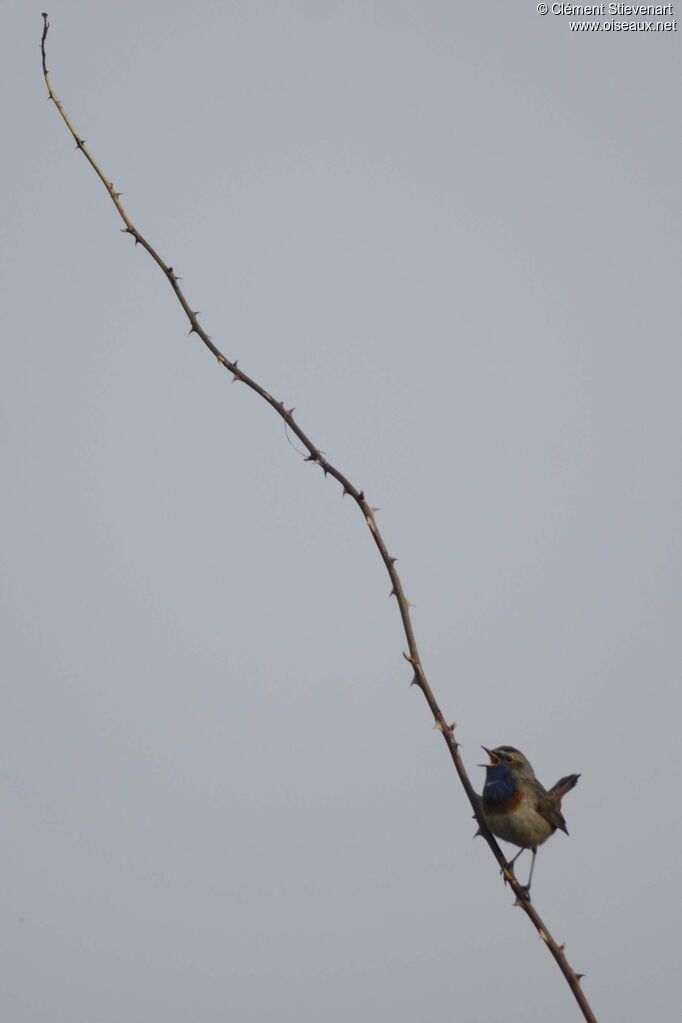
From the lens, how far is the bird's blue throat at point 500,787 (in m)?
9.02

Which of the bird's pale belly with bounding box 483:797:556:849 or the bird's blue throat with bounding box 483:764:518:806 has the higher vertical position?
the bird's blue throat with bounding box 483:764:518:806

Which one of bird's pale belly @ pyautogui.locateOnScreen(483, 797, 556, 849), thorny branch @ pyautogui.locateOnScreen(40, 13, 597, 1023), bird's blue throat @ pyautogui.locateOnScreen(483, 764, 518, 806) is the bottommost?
thorny branch @ pyautogui.locateOnScreen(40, 13, 597, 1023)

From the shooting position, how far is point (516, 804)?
902 centimetres

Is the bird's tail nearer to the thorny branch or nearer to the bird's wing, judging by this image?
the bird's wing

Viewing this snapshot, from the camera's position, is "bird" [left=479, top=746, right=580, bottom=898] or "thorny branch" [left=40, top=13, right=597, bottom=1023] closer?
"thorny branch" [left=40, top=13, right=597, bottom=1023]

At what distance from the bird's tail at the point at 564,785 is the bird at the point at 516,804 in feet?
1.38

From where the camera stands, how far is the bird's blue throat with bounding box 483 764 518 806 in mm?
9023

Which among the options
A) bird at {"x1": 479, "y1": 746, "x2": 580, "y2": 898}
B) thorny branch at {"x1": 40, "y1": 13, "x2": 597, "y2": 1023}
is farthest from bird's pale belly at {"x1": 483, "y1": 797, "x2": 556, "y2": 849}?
thorny branch at {"x1": 40, "y1": 13, "x2": 597, "y2": 1023}

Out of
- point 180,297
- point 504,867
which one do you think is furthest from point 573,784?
point 180,297

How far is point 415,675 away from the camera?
3146 mm

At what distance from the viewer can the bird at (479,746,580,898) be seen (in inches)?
355

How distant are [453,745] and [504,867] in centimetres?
47

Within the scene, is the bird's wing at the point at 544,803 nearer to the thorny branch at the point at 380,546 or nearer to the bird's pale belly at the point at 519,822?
the bird's pale belly at the point at 519,822

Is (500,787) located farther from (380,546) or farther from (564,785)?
(380,546)
